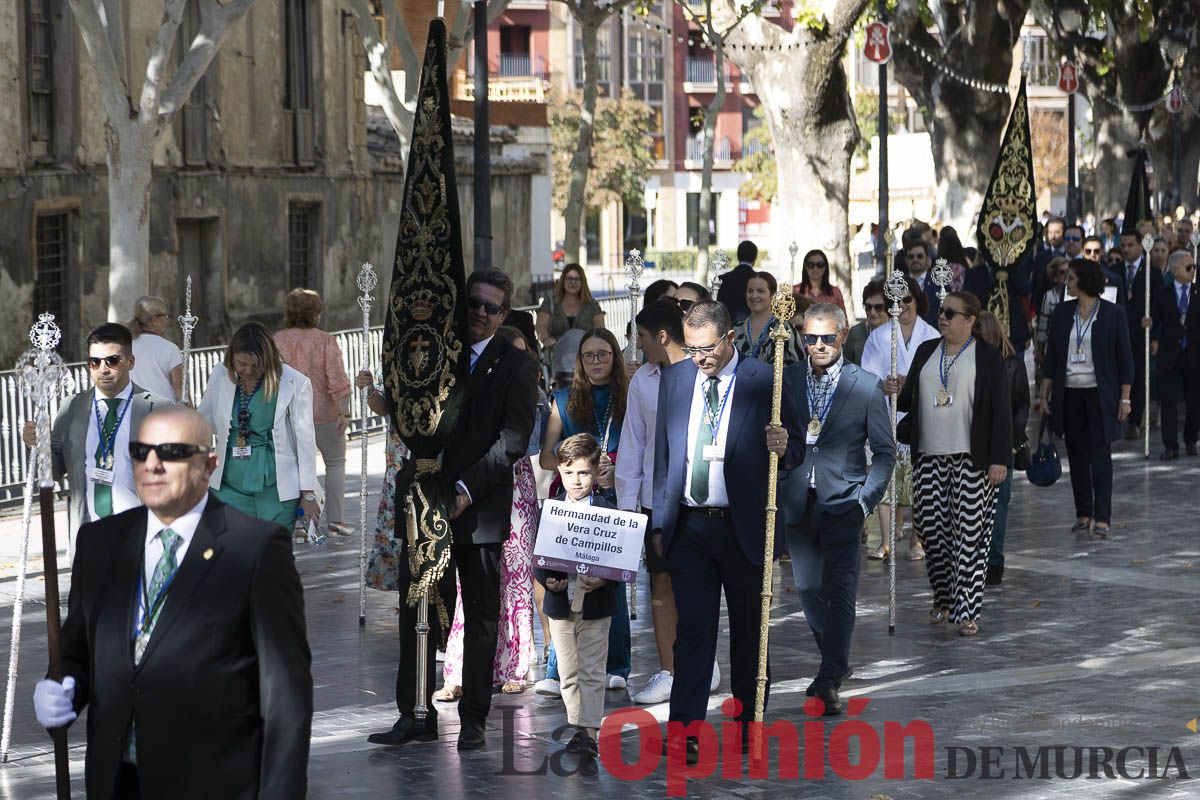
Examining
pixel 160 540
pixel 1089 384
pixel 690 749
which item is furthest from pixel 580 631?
pixel 1089 384

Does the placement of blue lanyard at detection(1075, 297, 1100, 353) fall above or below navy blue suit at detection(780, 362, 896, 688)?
above

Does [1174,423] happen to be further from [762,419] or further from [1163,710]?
[762,419]

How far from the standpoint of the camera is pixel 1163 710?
29.5 ft

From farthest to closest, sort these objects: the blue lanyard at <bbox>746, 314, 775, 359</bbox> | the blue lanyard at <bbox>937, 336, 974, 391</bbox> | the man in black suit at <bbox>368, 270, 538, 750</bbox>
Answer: the blue lanyard at <bbox>746, 314, 775, 359</bbox>
the blue lanyard at <bbox>937, 336, 974, 391</bbox>
the man in black suit at <bbox>368, 270, 538, 750</bbox>

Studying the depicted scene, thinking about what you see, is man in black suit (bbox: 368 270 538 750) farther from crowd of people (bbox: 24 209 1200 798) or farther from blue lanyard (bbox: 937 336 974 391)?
blue lanyard (bbox: 937 336 974 391)

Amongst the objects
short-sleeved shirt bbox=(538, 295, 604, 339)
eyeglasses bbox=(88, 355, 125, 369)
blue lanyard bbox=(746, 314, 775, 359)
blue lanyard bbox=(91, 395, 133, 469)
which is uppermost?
short-sleeved shirt bbox=(538, 295, 604, 339)

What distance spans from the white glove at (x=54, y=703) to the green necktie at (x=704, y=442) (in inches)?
145

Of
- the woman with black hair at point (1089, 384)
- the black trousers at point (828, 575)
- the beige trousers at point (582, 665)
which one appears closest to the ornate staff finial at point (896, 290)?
the black trousers at point (828, 575)

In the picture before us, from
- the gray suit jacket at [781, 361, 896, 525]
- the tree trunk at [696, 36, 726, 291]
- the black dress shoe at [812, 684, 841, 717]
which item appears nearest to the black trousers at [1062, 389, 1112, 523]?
the gray suit jacket at [781, 361, 896, 525]

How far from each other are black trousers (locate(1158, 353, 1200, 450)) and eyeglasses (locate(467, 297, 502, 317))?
11.3m

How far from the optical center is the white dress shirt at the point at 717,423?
26.6 ft

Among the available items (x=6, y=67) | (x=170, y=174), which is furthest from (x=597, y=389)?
(x=170, y=174)

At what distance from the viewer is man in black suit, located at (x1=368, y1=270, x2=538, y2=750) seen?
8.41 m

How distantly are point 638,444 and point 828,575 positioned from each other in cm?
115
